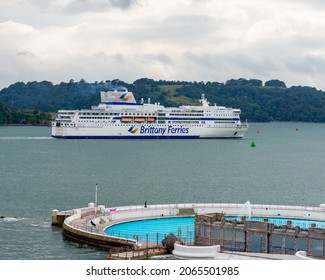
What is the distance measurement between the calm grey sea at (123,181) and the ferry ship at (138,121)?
17412 mm

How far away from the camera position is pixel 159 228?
3262 cm

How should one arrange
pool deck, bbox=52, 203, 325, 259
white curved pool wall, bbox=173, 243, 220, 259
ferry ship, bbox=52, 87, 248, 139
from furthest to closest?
ferry ship, bbox=52, 87, 248, 139, pool deck, bbox=52, 203, 325, 259, white curved pool wall, bbox=173, 243, 220, 259

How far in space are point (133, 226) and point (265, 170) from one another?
39791mm

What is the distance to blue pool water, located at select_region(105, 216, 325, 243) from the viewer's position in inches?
1196

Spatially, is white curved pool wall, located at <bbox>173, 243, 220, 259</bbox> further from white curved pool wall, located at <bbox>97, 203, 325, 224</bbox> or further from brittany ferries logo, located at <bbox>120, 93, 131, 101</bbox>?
brittany ferries logo, located at <bbox>120, 93, 131, 101</bbox>

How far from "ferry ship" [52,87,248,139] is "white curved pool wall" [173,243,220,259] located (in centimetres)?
9324

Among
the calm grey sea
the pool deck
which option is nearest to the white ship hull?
the calm grey sea

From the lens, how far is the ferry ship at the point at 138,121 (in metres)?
118

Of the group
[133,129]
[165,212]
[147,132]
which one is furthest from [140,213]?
[147,132]

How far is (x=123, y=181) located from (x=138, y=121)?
62.1m

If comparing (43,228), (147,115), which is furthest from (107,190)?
(147,115)

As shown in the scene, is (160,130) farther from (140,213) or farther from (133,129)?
(140,213)

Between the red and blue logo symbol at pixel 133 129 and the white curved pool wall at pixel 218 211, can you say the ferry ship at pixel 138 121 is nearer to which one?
the red and blue logo symbol at pixel 133 129

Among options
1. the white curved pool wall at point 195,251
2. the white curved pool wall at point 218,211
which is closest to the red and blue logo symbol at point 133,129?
the white curved pool wall at point 218,211
